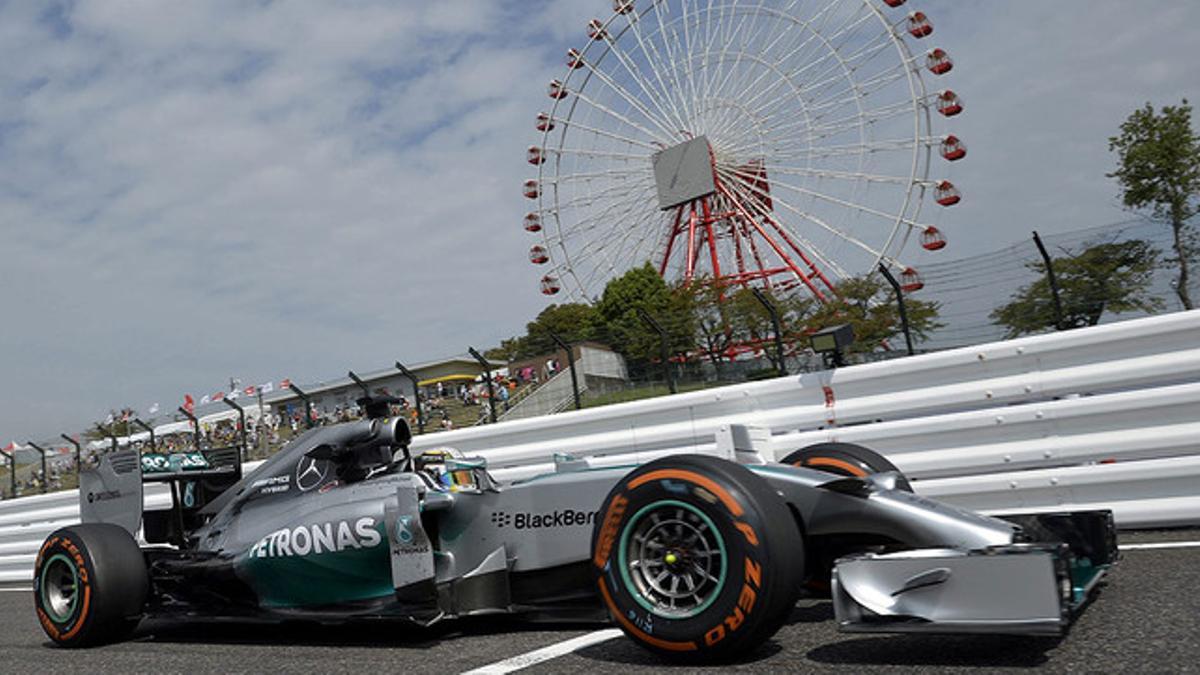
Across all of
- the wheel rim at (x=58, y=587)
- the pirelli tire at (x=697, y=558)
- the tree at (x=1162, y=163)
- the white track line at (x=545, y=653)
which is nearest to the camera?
the pirelli tire at (x=697, y=558)

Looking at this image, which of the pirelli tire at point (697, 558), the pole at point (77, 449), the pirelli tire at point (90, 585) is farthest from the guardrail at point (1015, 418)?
the pole at point (77, 449)

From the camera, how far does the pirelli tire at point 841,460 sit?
200 inches

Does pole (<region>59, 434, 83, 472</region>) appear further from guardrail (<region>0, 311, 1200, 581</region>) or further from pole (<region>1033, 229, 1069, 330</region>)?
pole (<region>1033, 229, 1069, 330</region>)

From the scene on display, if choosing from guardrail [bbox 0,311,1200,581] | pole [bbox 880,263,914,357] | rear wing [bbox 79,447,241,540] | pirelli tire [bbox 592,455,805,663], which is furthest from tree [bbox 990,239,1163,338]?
rear wing [bbox 79,447,241,540]

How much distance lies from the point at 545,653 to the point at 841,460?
1869 mm

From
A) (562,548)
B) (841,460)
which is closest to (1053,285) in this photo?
(841,460)

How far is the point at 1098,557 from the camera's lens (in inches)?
153

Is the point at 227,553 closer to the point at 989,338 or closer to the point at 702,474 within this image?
the point at 702,474

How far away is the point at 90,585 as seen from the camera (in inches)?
225

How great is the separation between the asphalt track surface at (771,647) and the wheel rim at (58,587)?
9.4 inches

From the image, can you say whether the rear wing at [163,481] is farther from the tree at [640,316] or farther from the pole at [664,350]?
the pole at [664,350]

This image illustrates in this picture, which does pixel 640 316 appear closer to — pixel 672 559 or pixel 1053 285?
pixel 1053 285

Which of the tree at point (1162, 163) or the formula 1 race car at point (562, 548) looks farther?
the tree at point (1162, 163)

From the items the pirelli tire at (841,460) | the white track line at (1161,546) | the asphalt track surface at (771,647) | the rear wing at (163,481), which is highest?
the rear wing at (163,481)
